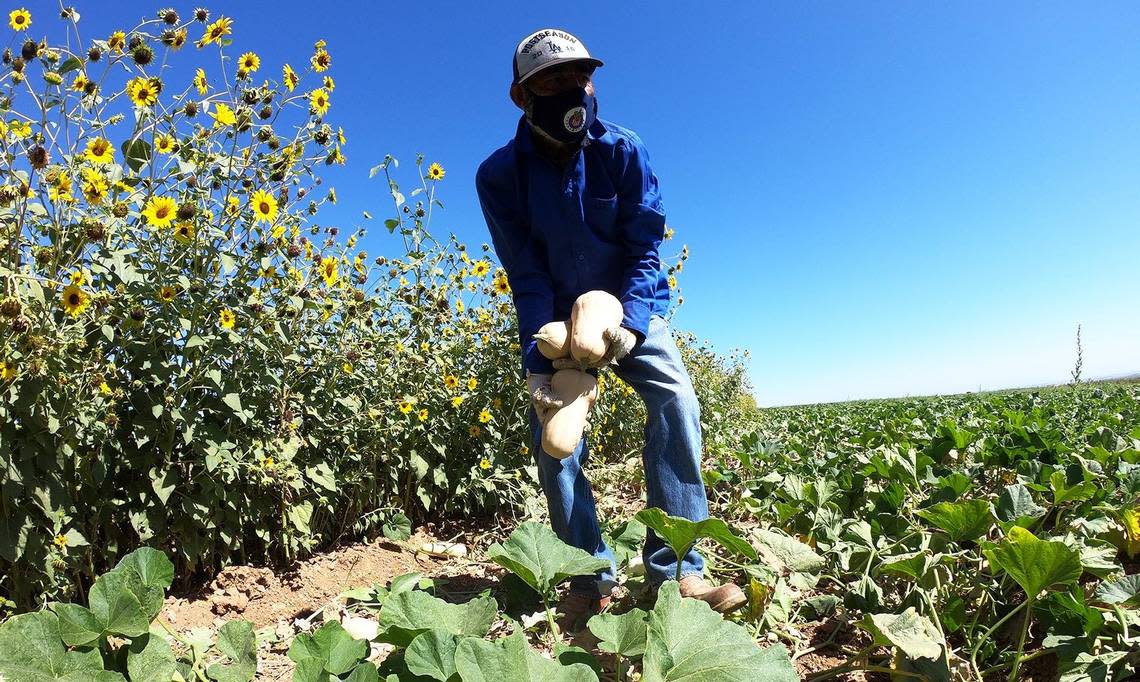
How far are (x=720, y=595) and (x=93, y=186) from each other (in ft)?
6.96

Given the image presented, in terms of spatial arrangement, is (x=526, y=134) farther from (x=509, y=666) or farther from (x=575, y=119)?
(x=509, y=666)

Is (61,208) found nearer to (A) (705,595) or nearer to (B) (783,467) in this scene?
(A) (705,595)

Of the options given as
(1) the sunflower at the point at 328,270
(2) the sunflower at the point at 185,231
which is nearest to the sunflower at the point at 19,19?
(2) the sunflower at the point at 185,231

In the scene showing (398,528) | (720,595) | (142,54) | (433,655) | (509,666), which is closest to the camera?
(509,666)

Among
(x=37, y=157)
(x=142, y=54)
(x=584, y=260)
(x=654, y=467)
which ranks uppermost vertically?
(x=142, y=54)

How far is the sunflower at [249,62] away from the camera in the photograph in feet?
7.82

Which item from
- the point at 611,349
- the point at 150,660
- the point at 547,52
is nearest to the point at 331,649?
the point at 150,660

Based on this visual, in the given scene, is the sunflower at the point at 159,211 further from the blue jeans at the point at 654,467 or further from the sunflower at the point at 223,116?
the blue jeans at the point at 654,467

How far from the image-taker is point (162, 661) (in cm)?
104

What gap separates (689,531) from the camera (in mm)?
1354

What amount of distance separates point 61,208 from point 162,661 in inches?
58.3

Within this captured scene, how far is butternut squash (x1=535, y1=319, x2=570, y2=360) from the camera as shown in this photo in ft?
5.50

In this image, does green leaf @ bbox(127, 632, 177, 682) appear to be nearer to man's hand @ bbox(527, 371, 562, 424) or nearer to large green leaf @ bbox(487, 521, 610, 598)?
large green leaf @ bbox(487, 521, 610, 598)

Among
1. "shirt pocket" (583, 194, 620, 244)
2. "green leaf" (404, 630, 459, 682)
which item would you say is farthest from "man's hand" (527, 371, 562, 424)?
"green leaf" (404, 630, 459, 682)
